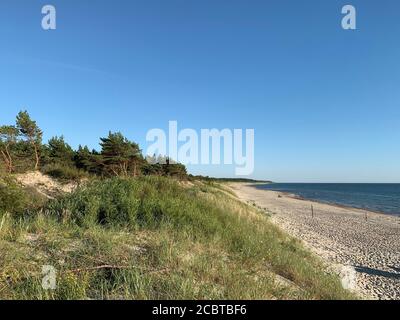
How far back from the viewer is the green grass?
12.1 feet

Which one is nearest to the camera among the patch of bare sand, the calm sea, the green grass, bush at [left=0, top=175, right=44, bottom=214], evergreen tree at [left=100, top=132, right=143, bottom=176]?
the green grass

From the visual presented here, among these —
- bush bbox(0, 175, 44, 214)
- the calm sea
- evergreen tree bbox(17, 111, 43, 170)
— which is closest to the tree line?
evergreen tree bbox(17, 111, 43, 170)

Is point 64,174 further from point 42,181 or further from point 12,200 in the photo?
point 12,200

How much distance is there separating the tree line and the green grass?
17167 millimetres

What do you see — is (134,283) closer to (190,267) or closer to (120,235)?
(190,267)

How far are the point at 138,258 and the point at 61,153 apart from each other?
1170 inches

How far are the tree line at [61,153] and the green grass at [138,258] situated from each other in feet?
56.3

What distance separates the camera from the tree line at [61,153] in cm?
2423

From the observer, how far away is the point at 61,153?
30781 millimetres

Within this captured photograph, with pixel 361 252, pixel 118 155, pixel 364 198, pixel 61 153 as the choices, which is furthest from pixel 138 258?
pixel 364 198

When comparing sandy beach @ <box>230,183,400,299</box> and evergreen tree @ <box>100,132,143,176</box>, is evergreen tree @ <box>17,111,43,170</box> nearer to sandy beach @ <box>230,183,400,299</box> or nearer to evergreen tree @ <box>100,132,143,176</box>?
evergreen tree @ <box>100,132,143,176</box>

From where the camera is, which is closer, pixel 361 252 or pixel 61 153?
pixel 361 252

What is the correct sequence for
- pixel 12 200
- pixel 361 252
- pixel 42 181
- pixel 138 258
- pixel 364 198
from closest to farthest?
pixel 138 258 < pixel 12 200 < pixel 361 252 < pixel 42 181 < pixel 364 198

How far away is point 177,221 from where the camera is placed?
7141 mm
